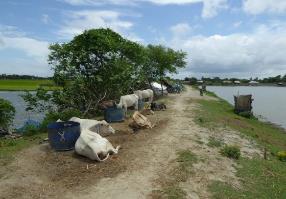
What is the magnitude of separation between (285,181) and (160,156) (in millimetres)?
3290

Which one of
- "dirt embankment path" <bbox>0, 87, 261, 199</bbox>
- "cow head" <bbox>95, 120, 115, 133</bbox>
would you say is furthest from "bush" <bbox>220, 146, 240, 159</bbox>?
"cow head" <bbox>95, 120, 115, 133</bbox>

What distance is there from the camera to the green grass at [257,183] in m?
9.43

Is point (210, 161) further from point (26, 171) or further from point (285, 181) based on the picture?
point (26, 171)

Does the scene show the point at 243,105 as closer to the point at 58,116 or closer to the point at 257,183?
the point at 58,116

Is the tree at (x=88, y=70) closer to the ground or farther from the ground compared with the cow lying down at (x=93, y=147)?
farther from the ground

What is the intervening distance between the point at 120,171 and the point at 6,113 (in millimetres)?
12195

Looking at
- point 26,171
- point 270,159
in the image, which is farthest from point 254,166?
point 26,171

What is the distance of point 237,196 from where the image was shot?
364 inches

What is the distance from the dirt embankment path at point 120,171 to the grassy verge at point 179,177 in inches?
5.8

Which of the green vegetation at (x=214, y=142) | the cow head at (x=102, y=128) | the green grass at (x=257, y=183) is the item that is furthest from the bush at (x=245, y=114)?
the cow head at (x=102, y=128)

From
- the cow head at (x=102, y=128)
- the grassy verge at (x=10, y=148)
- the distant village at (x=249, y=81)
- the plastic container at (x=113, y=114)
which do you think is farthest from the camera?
the distant village at (x=249, y=81)

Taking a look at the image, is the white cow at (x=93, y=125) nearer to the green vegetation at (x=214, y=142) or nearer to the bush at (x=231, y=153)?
the green vegetation at (x=214, y=142)

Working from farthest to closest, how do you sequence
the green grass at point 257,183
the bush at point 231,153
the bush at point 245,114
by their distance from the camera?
1. the bush at point 245,114
2. the bush at point 231,153
3. the green grass at point 257,183

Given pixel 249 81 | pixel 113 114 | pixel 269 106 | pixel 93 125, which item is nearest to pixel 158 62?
pixel 269 106
